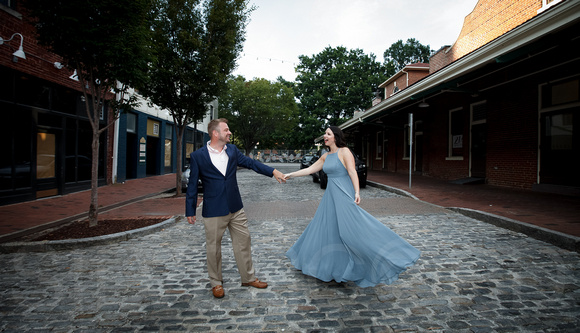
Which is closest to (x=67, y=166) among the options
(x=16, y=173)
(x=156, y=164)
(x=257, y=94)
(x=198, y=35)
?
(x=16, y=173)

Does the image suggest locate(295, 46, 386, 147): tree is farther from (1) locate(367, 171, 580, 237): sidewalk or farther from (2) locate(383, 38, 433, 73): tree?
(1) locate(367, 171, 580, 237): sidewalk

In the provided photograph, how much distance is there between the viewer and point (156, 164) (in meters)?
19.8

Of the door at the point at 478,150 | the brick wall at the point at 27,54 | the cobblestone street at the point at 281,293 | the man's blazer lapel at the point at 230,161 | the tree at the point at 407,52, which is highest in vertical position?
the tree at the point at 407,52

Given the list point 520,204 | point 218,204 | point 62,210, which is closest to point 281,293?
point 218,204

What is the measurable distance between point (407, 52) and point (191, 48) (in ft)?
162

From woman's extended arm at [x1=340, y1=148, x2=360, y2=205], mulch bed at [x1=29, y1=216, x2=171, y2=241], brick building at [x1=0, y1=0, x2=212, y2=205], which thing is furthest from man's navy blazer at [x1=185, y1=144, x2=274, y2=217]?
brick building at [x1=0, y1=0, x2=212, y2=205]

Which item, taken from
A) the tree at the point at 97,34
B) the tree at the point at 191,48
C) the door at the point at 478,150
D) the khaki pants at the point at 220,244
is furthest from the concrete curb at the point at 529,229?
the tree at the point at 191,48

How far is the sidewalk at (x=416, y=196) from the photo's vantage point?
5.70 meters

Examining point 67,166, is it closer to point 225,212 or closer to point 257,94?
point 225,212

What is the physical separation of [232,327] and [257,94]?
32.0 metres

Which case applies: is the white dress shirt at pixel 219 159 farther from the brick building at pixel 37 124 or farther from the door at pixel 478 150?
the door at pixel 478 150

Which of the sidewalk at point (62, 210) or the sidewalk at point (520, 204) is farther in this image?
the sidewalk at point (62, 210)

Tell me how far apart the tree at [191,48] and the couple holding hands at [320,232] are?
7124mm

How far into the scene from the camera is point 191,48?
953 cm
